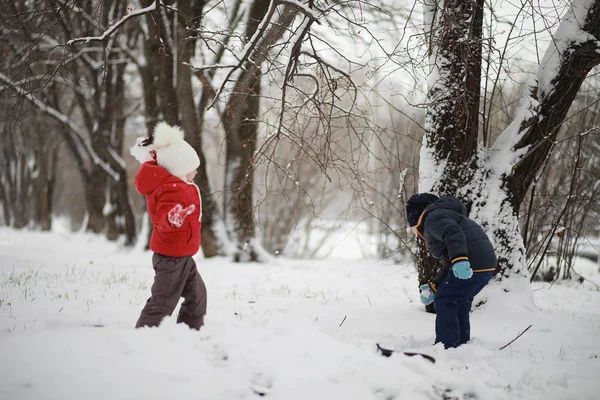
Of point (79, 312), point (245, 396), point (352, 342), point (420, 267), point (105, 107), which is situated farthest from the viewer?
point (105, 107)

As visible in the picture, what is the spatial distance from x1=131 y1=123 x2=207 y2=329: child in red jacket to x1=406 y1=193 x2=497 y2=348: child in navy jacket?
6.41ft

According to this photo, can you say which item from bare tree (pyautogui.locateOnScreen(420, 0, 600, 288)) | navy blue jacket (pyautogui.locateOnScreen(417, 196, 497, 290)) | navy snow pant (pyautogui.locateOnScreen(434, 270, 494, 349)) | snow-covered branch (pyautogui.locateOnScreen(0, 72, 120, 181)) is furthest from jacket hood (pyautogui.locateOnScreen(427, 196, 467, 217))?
snow-covered branch (pyautogui.locateOnScreen(0, 72, 120, 181))

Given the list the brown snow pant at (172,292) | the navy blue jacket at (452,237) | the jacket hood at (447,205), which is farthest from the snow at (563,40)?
the brown snow pant at (172,292)

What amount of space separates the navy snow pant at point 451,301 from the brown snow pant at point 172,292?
194cm

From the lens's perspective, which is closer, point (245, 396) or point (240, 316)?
point (245, 396)

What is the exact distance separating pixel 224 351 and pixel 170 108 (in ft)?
24.9

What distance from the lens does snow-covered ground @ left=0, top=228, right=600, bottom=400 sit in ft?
7.85

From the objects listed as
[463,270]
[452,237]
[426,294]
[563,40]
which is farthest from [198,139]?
[463,270]

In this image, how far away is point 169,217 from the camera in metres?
3.29

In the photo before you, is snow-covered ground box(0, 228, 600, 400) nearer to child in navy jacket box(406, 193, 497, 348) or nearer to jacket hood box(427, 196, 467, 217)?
child in navy jacket box(406, 193, 497, 348)

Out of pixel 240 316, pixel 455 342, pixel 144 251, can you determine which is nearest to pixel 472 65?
pixel 455 342

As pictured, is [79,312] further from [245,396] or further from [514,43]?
[514,43]

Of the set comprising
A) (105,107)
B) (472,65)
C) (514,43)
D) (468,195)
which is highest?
(105,107)

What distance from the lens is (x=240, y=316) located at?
423cm
